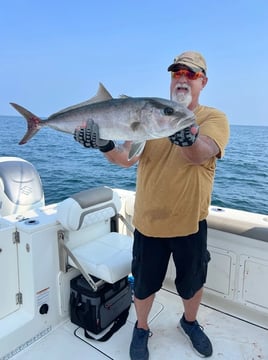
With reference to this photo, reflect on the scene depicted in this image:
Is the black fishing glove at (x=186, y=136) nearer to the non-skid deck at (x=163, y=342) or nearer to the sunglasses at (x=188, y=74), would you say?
the sunglasses at (x=188, y=74)

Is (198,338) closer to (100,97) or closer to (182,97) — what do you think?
(182,97)

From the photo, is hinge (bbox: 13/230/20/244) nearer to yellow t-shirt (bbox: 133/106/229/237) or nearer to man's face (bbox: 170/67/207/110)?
yellow t-shirt (bbox: 133/106/229/237)

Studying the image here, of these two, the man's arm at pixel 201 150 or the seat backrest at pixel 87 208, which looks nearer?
the man's arm at pixel 201 150

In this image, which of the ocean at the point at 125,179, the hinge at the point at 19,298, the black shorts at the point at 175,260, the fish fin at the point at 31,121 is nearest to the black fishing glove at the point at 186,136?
the black shorts at the point at 175,260

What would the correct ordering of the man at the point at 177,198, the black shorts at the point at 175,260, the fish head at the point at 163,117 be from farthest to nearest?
the black shorts at the point at 175,260
the man at the point at 177,198
the fish head at the point at 163,117

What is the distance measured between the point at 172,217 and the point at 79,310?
1.09 m

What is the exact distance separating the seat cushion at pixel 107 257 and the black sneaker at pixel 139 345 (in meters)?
0.39

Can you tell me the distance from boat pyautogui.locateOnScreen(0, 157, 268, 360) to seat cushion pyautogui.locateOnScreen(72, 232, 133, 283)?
1.0 inches

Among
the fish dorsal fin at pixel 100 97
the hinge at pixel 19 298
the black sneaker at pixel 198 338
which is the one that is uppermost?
the fish dorsal fin at pixel 100 97

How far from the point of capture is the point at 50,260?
92.7 inches

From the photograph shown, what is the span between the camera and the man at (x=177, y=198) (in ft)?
5.99

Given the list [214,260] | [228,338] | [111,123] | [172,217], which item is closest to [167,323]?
[228,338]

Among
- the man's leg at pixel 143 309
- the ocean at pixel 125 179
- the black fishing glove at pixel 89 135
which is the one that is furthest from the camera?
the ocean at pixel 125 179

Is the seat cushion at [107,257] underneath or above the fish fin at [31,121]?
underneath
